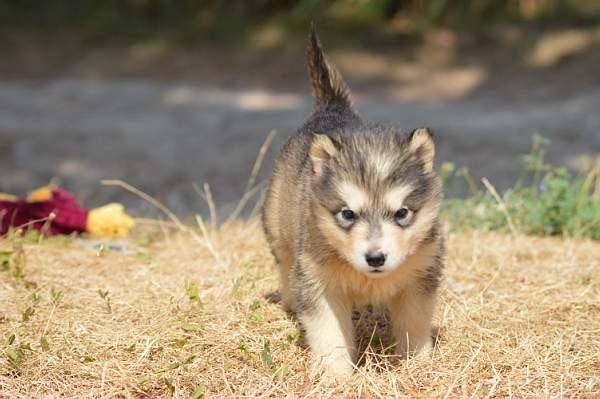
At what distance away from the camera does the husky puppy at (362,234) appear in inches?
172

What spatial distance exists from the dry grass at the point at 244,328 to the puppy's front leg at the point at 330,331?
98 mm

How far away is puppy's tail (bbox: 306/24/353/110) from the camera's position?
19.1 feet

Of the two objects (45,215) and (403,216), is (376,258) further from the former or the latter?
(45,215)

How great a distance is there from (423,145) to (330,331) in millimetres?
1003

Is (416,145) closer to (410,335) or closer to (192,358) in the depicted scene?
(410,335)

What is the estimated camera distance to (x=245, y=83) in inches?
676

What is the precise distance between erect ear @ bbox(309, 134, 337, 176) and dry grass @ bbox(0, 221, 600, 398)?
3.06ft

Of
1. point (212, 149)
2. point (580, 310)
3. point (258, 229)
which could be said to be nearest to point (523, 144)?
point (212, 149)

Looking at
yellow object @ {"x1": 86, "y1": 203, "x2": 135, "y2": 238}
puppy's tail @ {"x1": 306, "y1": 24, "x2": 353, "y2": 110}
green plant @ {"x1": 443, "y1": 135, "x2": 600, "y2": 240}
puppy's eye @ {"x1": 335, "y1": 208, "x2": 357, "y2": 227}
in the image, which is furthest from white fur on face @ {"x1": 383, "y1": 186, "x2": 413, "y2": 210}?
yellow object @ {"x1": 86, "y1": 203, "x2": 135, "y2": 238}

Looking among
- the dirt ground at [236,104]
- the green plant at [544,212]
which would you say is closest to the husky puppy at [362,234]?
the green plant at [544,212]

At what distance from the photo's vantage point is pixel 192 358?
4.79m

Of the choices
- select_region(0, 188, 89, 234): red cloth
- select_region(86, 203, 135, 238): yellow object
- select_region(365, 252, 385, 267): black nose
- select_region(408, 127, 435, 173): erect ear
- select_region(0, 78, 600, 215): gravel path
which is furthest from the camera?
select_region(0, 78, 600, 215): gravel path

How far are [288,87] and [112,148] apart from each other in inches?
176

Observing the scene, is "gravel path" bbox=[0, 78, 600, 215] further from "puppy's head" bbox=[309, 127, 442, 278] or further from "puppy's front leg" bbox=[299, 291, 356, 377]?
"puppy's head" bbox=[309, 127, 442, 278]
